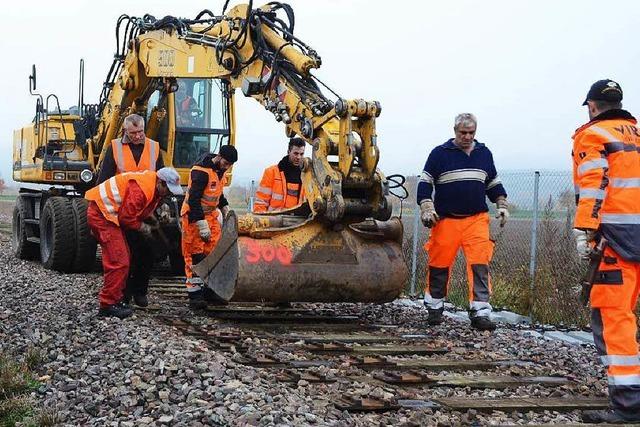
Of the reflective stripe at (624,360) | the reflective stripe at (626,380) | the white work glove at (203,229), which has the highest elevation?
the white work glove at (203,229)

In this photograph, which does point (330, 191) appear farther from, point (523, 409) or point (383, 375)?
point (523, 409)

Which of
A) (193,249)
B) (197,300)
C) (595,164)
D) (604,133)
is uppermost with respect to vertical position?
(604,133)

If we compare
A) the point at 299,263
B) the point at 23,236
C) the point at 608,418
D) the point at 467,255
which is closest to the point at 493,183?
the point at 467,255

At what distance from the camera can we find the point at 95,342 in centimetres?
730

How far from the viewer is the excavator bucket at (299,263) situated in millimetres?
8039

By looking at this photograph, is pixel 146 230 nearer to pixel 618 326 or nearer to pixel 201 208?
pixel 201 208

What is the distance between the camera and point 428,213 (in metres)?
A: 8.47

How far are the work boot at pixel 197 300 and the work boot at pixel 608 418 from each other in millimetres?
4903

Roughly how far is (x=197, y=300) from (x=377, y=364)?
3270mm

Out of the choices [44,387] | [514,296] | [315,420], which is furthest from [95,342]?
[514,296]

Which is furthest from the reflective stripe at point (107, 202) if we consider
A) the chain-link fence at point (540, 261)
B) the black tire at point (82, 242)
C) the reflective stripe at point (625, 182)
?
the reflective stripe at point (625, 182)

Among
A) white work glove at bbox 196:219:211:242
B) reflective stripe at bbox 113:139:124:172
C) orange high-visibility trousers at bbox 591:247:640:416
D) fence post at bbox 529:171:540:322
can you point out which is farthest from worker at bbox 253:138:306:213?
orange high-visibility trousers at bbox 591:247:640:416

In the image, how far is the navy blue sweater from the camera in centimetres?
856

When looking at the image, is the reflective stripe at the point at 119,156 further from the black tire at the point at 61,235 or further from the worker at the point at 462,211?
the black tire at the point at 61,235
